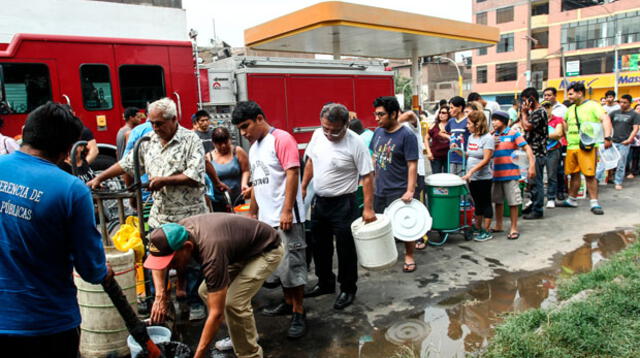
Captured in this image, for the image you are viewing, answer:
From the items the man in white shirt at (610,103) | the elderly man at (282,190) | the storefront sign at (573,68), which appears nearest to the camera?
the elderly man at (282,190)

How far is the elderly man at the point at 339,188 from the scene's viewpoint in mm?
4074

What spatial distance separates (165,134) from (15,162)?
1.75 metres

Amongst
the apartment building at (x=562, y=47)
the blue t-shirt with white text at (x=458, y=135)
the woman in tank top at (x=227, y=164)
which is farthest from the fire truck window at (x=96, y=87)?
the apartment building at (x=562, y=47)

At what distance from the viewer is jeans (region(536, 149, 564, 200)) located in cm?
737

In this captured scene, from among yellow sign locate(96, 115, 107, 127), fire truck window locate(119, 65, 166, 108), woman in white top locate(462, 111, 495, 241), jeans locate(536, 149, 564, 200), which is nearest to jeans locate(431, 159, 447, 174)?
woman in white top locate(462, 111, 495, 241)

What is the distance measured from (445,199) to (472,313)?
208 cm

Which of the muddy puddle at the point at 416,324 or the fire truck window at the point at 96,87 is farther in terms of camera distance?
the fire truck window at the point at 96,87

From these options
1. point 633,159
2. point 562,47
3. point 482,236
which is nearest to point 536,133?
point 482,236

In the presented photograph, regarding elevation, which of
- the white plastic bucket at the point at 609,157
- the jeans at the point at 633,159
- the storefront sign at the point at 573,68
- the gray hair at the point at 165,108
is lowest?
the jeans at the point at 633,159

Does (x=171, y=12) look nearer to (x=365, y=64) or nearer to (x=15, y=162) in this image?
(x=365, y=64)

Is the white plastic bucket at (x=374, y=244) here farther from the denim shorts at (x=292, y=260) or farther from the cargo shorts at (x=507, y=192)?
the cargo shorts at (x=507, y=192)

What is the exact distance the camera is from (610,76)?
37.9m

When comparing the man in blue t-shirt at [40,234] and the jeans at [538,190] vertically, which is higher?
the man in blue t-shirt at [40,234]

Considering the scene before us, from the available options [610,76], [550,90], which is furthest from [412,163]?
[610,76]
